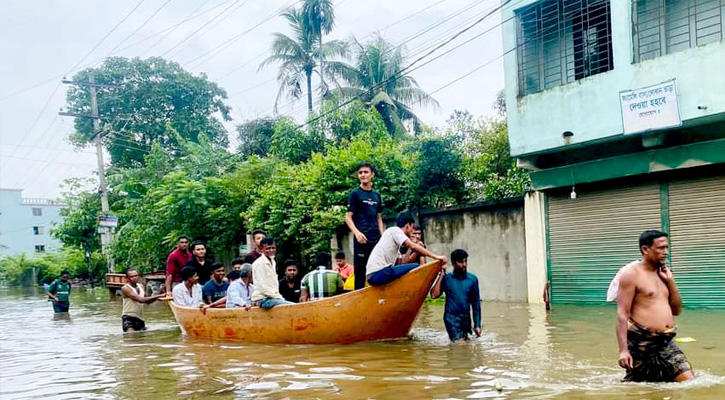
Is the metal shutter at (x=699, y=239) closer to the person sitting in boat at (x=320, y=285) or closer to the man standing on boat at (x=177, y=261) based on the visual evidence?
the person sitting in boat at (x=320, y=285)

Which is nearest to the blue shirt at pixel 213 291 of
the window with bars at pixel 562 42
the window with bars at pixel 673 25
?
the window with bars at pixel 562 42

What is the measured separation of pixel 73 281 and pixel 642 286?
44077 millimetres

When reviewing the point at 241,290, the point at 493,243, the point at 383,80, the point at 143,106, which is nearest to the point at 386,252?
the point at 241,290

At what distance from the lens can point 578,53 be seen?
1345cm

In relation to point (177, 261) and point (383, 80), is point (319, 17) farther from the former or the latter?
point (177, 261)

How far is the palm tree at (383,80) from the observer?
29.6 metres

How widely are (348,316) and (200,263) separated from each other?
4194 mm

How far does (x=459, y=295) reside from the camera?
790 centimetres

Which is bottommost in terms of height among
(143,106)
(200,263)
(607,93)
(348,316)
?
(348,316)

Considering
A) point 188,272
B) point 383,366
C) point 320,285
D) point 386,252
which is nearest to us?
point 383,366

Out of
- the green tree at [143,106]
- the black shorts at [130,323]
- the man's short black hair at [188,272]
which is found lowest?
the black shorts at [130,323]

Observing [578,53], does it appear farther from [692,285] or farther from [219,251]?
[219,251]

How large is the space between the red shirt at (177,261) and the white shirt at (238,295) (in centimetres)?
184

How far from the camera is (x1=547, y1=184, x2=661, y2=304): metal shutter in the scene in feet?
39.9
